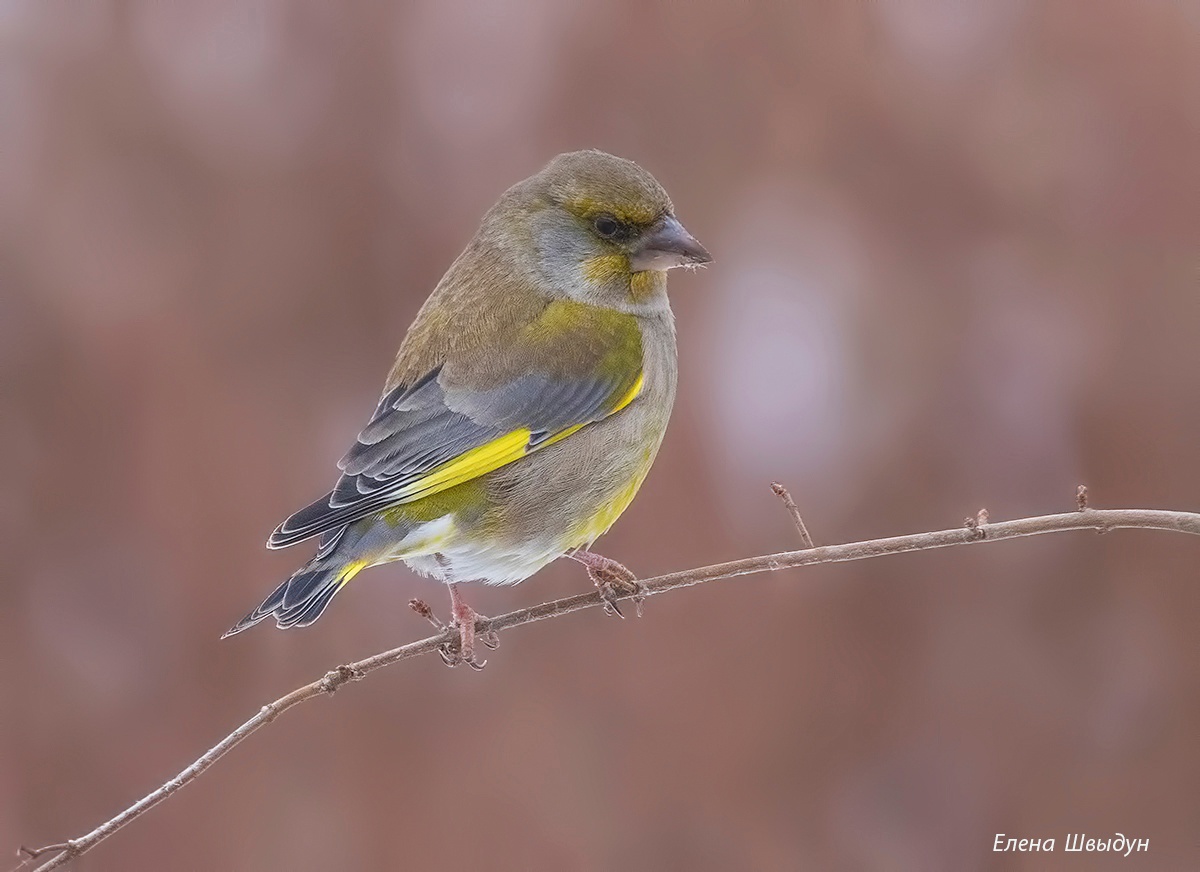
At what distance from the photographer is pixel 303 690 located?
1904 millimetres

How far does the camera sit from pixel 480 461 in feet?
7.23

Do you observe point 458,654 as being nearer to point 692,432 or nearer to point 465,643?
point 465,643

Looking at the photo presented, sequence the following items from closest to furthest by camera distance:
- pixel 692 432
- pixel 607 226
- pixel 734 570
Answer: pixel 734 570, pixel 607 226, pixel 692 432

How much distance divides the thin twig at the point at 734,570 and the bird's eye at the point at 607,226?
641mm

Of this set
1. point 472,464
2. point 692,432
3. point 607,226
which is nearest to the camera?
point 472,464

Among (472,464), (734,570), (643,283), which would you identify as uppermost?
(643,283)

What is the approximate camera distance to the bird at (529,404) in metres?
2.15

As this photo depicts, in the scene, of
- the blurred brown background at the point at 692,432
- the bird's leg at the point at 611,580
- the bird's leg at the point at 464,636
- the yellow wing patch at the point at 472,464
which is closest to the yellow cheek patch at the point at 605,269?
the yellow wing patch at the point at 472,464

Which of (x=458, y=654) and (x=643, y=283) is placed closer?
(x=458, y=654)

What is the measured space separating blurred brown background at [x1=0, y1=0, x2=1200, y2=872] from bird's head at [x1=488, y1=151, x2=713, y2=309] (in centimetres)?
93

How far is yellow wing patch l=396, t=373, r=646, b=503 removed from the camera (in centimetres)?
214

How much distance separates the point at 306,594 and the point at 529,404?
51cm

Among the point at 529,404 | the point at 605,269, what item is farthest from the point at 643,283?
the point at 529,404

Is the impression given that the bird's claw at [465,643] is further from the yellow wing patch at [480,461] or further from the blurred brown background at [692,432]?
the blurred brown background at [692,432]
